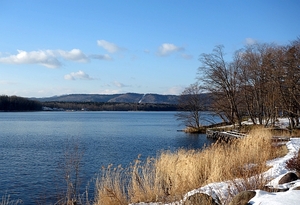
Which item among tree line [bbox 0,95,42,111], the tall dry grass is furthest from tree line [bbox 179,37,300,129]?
tree line [bbox 0,95,42,111]

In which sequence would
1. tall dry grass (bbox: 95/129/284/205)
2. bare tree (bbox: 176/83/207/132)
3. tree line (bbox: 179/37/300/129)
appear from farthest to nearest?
1. bare tree (bbox: 176/83/207/132)
2. tree line (bbox: 179/37/300/129)
3. tall dry grass (bbox: 95/129/284/205)

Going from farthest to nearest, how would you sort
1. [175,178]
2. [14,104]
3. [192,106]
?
[14,104], [192,106], [175,178]

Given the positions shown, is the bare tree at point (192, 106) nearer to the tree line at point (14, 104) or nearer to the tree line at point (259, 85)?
the tree line at point (259, 85)

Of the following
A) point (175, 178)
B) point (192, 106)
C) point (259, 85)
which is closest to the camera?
point (175, 178)

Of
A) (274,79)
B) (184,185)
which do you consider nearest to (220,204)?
(184,185)

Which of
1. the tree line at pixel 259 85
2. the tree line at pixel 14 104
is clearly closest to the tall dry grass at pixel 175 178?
the tree line at pixel 259 85

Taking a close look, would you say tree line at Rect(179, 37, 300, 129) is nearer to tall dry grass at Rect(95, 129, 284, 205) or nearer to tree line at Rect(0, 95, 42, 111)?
tall dry grass at Rect(95, 129, 284, 205)

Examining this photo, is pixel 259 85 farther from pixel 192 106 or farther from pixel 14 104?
pixel 14 104

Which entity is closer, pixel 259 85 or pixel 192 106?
pixel 259 85

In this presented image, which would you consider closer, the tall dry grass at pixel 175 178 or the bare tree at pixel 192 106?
the tall dry grass at pixel 175 178

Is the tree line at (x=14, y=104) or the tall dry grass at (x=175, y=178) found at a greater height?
the tree line at (x=14, y=104)

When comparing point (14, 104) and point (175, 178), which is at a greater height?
point (14, 104)

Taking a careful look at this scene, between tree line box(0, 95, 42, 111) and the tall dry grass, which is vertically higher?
tree line box(0, 95, 42, 111)

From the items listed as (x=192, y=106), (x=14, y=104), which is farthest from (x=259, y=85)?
(x=14, y=104)
